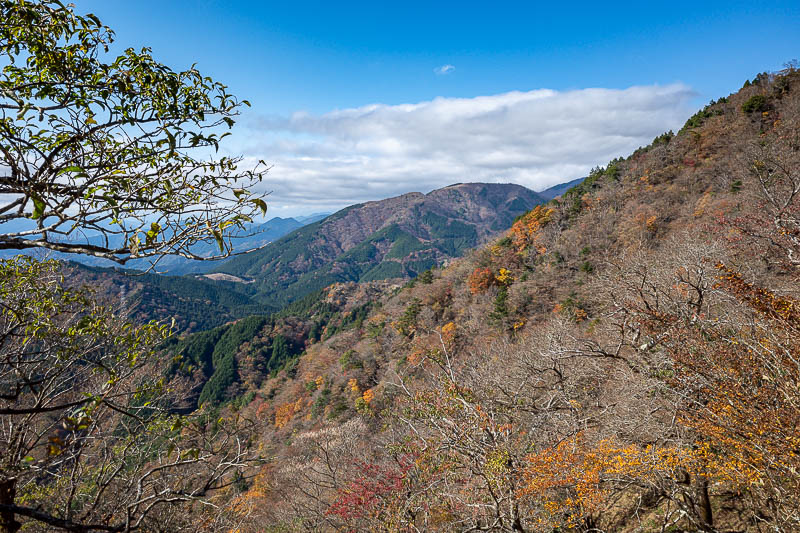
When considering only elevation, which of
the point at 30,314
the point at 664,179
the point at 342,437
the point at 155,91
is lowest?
the point at 342,437

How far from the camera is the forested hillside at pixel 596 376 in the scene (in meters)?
6.70

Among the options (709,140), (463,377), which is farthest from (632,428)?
(709,140)

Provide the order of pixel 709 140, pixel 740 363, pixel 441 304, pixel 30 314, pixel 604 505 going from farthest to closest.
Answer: pixel 441 304
pixel 709 140
pixel 604 505
pixel 740 363
pixel 30 314

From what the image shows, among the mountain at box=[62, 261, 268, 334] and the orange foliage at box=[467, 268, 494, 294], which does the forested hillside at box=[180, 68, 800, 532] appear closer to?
the orange foliage at box=[467, 268, 494, 294]

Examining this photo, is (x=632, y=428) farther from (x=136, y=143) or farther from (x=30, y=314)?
(x=30, y=314)

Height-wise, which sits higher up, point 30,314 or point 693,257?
point 30,314

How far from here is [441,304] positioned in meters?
45.3

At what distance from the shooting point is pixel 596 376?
44.5 feet

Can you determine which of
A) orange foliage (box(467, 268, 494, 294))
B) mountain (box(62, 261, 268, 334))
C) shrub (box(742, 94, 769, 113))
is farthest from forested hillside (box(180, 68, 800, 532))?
mountain (box(62, 261, 268, 334))

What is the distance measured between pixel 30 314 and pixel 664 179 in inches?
1979

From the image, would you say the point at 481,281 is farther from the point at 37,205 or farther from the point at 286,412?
the point at 37,205

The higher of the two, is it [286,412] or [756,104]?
[756,104]

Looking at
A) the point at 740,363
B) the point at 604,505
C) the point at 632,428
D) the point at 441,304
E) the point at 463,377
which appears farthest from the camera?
the point at 441,304

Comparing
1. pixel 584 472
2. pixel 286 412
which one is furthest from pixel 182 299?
pixel 584 472
